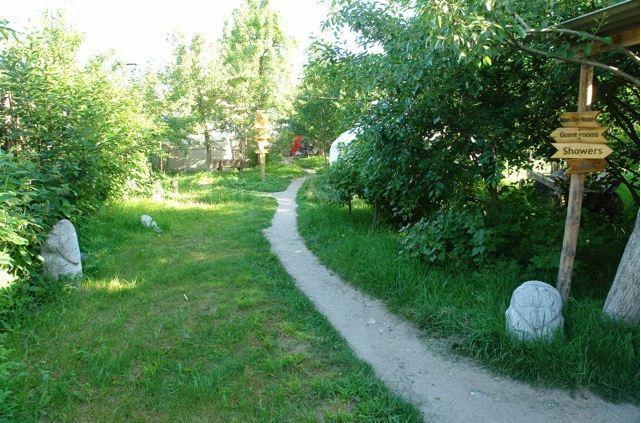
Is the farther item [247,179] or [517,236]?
[247,179]

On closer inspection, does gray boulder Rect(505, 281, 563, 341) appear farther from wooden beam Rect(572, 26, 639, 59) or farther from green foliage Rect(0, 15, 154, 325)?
green foliage Rect(0, 15, 154, 325)

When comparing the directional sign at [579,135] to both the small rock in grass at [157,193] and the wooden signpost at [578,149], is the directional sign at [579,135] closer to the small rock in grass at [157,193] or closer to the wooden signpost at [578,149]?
the wooden signpost at [578,149]

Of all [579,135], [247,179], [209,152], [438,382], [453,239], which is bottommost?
[438,382]

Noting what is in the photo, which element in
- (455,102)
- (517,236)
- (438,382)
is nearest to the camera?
(438,382)

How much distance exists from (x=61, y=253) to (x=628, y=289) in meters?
5.74

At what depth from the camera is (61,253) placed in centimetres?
550

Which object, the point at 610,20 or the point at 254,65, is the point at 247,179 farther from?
the point at 610,20

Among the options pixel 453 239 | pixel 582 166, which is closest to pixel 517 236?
pixel 453 239

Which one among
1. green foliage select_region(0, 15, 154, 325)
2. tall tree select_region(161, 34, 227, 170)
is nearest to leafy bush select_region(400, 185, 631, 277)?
green foliage select_region(0, 15, 154, 325)

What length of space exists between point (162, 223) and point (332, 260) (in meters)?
3.93

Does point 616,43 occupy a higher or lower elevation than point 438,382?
higher

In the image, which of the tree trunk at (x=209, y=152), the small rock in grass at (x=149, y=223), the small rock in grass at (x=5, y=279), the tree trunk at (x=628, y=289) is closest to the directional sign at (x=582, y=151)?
the tree trunk at (x=628, y=289)

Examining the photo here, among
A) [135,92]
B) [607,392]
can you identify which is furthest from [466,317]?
[135,92]

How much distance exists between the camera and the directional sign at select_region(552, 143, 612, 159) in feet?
13.1
